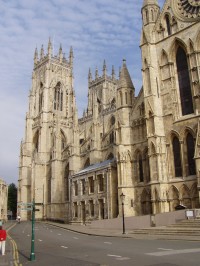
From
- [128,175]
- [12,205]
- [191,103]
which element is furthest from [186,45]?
[12,205]

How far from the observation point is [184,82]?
29.7 metres

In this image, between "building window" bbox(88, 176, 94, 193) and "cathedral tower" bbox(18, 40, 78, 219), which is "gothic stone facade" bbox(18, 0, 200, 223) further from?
"cathedral tower" bbox(18, 40, 78, 219)

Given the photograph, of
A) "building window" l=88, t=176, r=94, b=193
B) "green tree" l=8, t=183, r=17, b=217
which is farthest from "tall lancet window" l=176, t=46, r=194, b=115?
"green tree" l=8, t=183, r=17, b=217

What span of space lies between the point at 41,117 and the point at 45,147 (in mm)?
7419

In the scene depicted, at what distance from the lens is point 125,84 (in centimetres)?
3456

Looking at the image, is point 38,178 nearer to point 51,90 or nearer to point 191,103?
point 51,90

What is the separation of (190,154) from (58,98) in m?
55.0

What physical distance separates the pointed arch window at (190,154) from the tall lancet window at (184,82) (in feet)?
8.51

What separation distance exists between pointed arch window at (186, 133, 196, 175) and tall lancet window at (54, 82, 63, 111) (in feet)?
173

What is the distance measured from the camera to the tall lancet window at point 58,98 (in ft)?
252

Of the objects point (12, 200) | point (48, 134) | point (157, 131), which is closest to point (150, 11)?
point (157, 131)

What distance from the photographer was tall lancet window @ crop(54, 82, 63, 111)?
76919 mm

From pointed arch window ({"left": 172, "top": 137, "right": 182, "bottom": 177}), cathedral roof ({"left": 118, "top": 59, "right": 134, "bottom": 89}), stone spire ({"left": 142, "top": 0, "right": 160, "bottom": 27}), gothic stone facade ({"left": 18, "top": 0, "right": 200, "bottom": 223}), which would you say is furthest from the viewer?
cathedral roof ({"left": 118, "top": 59, "right": 134, "bottom": 89})

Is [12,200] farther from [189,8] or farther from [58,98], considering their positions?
[189,8]
